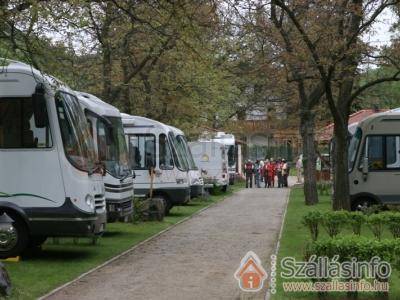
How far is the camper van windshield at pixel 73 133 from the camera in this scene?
39.5 feet

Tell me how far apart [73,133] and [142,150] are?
10.0 m

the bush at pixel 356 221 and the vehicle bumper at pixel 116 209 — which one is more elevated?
the vehicle bumper at pixel 116 209

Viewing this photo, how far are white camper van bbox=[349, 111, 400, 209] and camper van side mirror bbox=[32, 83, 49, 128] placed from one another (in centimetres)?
1086

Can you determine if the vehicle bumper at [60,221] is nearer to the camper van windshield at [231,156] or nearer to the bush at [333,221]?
the bush at [333,221]

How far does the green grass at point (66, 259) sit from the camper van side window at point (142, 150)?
3423mm

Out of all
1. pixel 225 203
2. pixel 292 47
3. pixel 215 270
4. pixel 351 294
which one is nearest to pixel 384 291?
pixel 351 294

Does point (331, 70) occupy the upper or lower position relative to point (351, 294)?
upper

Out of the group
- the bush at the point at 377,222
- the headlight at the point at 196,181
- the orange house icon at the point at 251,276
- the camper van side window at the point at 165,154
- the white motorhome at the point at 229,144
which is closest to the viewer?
the orange house icon at the point at 251,276

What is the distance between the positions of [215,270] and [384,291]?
12.0 feet

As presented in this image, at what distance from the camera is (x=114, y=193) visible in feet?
49.5

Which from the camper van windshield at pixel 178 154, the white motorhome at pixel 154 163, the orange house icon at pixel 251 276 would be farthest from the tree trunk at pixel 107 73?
the orange house icon at pixel 251 276

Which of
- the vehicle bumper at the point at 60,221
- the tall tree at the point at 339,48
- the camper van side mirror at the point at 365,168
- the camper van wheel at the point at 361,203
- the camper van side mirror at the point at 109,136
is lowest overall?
the camper van wheel at the point at 361,203

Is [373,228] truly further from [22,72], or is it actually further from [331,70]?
[22,72]

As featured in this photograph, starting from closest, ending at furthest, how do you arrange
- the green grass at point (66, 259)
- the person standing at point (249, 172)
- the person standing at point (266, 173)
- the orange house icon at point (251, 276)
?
the orange house icon at point (251, 276) < the green grass at point (66, 259) < the person standing at point (266, 173) < the person standing at point (249, 172)
